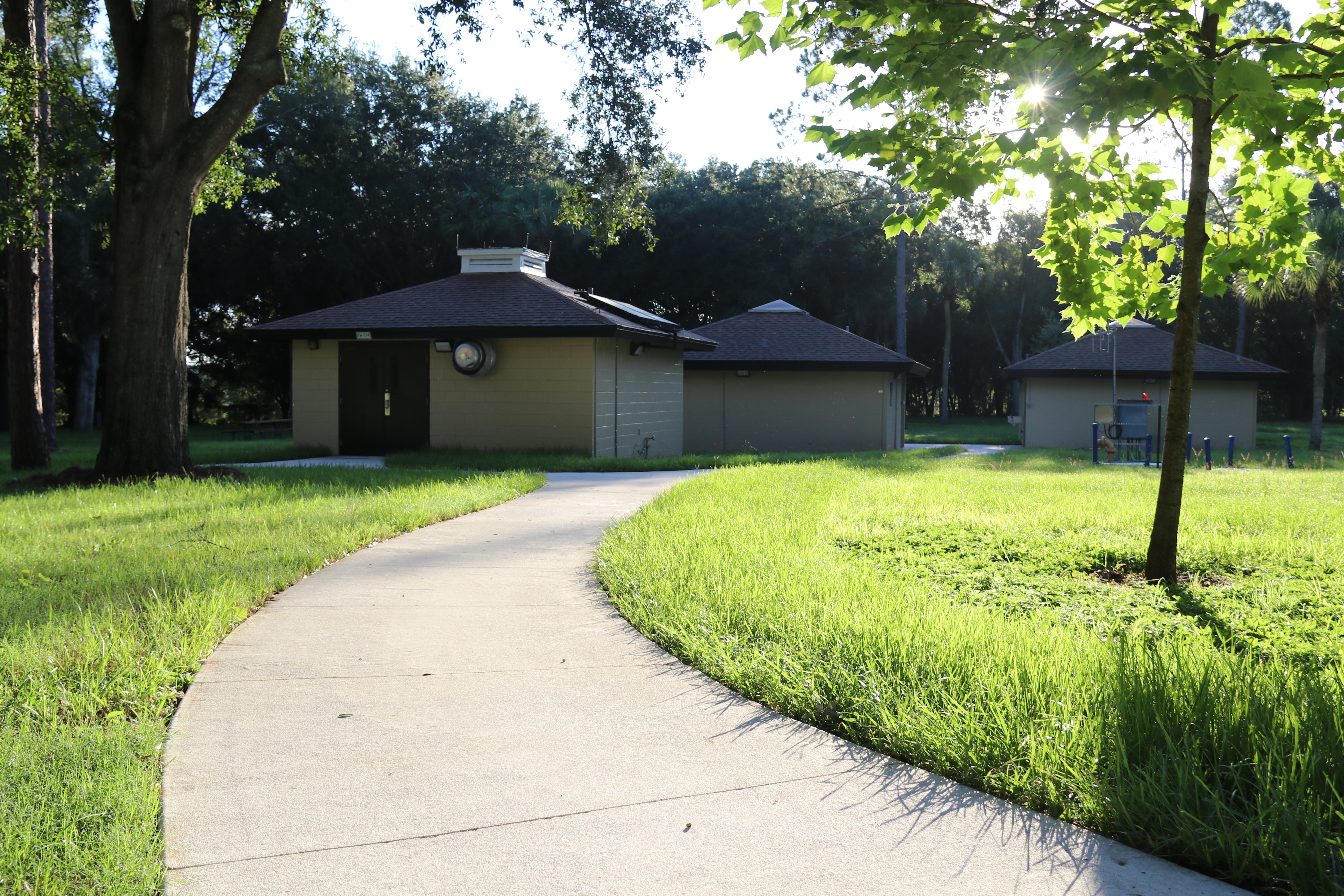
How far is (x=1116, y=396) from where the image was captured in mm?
27594

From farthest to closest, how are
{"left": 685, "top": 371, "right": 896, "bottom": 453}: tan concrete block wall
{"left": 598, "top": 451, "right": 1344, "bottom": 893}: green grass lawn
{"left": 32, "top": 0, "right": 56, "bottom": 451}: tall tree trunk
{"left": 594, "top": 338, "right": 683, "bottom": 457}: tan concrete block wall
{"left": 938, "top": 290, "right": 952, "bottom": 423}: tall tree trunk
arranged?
{"left": 938, "top": 290, "right": 952, "bottom": 423}: tall tree trunk < {"left": 685, "top": 371, "right": 896, "bottom": 453}: tan concrete block wall < {"left": 594, "top": 338, "right": 683, "bottom": 457}: tan concrete block wall < {"left": 32, "top": 0, "right": 56, "bottom": 451}: tall tree trunk < {"left": 598, "top": 451, "right": 1344, "bottom": 893}: green grass lawn

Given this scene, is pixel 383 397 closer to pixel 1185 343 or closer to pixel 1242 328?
pixel 1185 343

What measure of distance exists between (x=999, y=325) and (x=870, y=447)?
28.7 m

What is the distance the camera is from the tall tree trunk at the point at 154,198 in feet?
40.0

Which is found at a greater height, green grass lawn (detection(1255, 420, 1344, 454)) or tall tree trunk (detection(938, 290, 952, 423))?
tall tree trunk (detection(938, 290, 952, 423))

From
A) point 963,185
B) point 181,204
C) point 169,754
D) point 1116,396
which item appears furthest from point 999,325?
point 169,754

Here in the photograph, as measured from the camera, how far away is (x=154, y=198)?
12.2 metres

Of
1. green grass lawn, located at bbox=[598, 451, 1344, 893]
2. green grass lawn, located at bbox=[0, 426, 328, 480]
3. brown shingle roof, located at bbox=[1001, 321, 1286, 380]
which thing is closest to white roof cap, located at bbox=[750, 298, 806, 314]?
brown shingle roof, located at bbox=[1001, 321, 1286, 380]

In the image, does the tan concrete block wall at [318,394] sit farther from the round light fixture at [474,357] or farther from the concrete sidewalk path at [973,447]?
the concrete sidewalk path at [973,447]

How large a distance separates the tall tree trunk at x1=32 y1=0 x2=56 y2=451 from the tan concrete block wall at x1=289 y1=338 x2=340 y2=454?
4.38 metres

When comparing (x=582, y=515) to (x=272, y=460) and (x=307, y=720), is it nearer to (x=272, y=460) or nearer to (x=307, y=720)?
(x=307, y=720)

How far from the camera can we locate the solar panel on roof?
20.4 metres

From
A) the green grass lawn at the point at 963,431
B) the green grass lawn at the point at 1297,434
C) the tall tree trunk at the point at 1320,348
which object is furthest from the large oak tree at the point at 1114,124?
the tall tree trunk at the point at 1320,348

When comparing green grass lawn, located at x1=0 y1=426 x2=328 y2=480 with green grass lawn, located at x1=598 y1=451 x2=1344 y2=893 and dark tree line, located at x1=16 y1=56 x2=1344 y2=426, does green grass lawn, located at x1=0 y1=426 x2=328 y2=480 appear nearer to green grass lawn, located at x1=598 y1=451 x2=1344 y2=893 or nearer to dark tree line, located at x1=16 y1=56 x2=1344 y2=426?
dark tree line, located at x1=16 y1=56 x2=1344 y2=426
